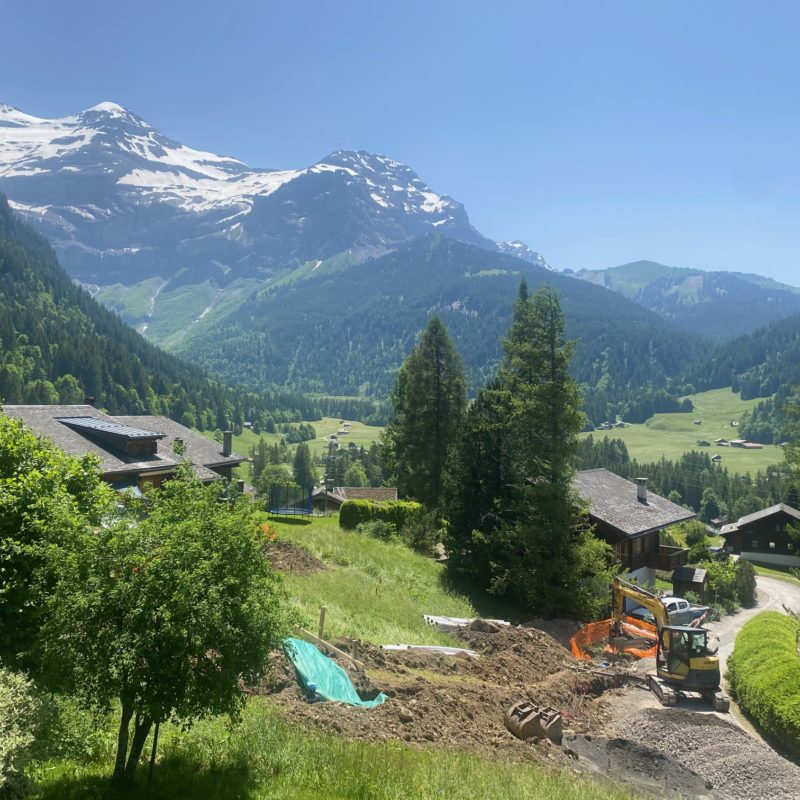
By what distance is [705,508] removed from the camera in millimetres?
168875

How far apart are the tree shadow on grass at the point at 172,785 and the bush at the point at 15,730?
3.87 feet

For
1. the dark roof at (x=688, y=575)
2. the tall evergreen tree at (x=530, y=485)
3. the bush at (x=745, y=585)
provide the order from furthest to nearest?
1. the bush at (x=745, y=585)
2. the dark roof at (x=688, y=575)
3. the tall evergreen tree at (x=530, y=485)

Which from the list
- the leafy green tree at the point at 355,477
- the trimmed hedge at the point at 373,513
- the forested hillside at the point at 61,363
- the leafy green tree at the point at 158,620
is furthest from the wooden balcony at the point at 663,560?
the forested hillside at the point at 61,363

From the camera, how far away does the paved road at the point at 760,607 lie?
134 feet

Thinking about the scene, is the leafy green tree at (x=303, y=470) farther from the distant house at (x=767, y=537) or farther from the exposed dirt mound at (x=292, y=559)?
the exposed dirt mound at (x=292, y=559)

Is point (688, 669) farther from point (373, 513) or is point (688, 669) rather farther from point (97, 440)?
point (97, 440)

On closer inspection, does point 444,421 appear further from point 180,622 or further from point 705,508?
point 705,508

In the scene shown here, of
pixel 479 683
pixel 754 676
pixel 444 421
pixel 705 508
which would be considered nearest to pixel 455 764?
pixel 479 683

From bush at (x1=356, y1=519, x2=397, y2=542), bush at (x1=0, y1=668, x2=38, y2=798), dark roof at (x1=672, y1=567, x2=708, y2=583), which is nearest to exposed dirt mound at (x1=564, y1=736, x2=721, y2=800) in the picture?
bush at (x1=0, y1=668, x2=38, y2=798)

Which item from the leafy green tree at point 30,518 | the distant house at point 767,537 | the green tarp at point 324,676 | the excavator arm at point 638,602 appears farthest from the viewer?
the distant house at point 767,537

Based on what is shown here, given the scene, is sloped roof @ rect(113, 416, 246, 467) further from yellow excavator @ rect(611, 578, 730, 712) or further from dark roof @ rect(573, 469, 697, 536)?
yellow excavator @ rect(611, 578, 730, 712)

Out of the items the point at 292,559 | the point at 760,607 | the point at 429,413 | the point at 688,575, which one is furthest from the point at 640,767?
the point at 760,607

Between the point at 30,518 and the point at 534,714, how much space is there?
44.7 ft

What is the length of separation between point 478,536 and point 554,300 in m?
14.5
